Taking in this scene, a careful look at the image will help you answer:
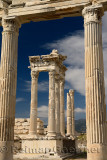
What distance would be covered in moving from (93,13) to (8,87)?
7.90 meters

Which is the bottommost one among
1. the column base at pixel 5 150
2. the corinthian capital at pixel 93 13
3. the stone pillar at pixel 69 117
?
the column base at pixel 5 150

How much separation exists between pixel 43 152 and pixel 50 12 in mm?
19929

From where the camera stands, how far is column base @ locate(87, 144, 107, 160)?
15422 mm

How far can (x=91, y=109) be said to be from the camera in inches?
641

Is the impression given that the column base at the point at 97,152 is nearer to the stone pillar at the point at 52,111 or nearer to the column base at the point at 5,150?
the column base at the point at 5,150

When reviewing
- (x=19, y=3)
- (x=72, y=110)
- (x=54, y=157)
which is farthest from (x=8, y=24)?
(x=72, y=110)

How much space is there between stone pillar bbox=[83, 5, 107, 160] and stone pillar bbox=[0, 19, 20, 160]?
18.2 ft

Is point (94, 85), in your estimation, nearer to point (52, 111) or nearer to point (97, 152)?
point (97, 152)

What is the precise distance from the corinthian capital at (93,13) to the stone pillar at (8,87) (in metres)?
5.63

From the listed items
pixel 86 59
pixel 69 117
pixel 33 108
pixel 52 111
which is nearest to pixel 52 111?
pixel 52 111

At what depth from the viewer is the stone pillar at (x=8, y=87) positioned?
1783 cm

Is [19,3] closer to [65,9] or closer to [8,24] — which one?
[8,24]

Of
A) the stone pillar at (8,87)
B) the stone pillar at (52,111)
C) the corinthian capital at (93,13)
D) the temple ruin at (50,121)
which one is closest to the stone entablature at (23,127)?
the temple ruin at (50,121)

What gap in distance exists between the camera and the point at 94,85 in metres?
16.5
